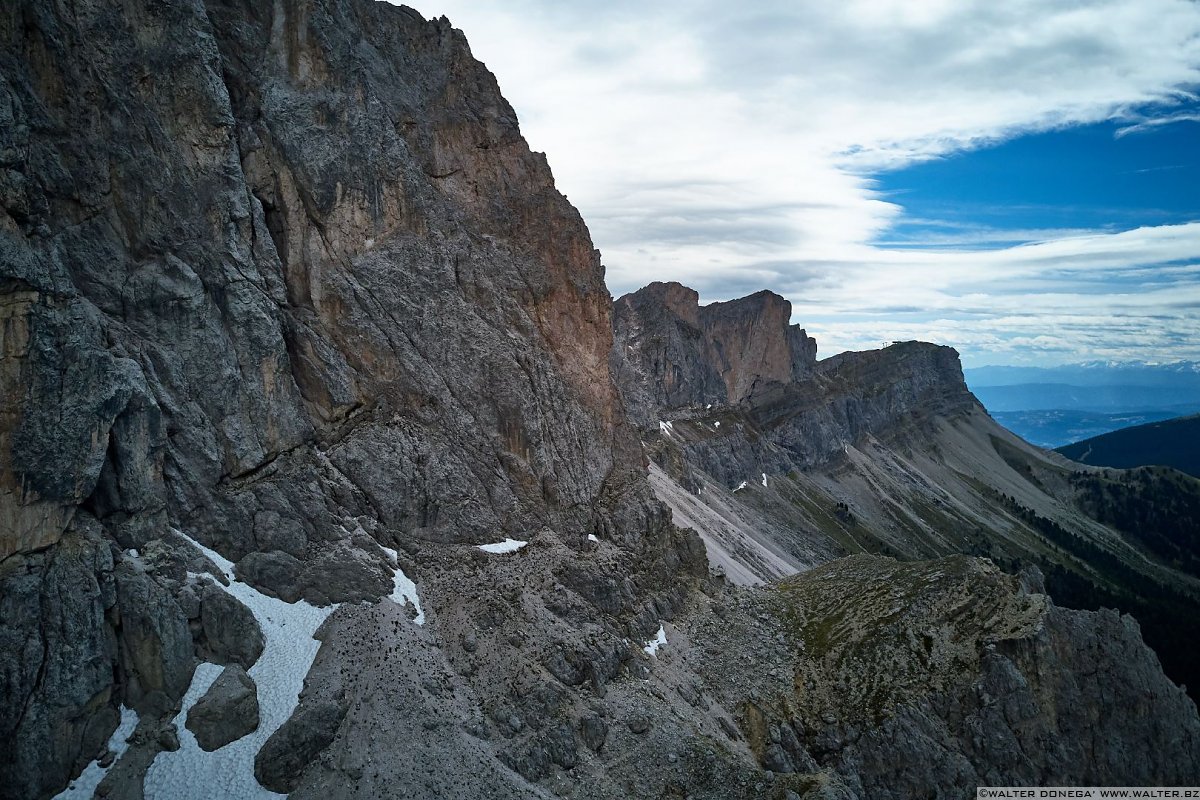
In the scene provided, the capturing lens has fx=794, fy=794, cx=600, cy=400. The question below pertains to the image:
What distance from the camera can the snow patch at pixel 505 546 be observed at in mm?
52688

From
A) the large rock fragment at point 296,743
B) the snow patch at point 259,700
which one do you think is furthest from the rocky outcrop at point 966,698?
the snow patch at point 259,700

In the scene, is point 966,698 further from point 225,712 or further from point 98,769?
point 98,769

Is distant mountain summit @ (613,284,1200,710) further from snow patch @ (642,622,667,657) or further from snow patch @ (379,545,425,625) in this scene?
snow patch @ (379,545,425,625)

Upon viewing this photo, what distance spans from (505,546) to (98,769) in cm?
2576

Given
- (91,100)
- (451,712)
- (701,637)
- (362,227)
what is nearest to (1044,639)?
(701,637)

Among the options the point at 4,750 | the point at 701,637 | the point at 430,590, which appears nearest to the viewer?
the point at 4,750

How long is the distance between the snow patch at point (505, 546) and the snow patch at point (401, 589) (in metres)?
5.91

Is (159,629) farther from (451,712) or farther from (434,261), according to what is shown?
(434,261)

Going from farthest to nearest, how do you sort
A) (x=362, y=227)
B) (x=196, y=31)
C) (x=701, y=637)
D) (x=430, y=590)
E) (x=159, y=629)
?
(x=701, y=637) → (x=362, y=227) → (x=430, y=590) → (x=196, y=31) → (x=159, y=629)

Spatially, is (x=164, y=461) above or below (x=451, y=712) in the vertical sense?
above

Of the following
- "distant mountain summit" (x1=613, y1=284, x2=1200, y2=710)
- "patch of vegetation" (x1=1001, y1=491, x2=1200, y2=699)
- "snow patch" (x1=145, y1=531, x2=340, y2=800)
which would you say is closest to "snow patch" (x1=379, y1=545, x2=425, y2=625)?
"snow patch" (x1=145, y1=531, x2=340, y2=800)

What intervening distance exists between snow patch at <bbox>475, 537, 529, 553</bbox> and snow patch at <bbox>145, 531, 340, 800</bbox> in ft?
38.7

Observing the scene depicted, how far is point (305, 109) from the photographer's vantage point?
50.2 metres

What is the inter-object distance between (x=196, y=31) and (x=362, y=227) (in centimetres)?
1401
